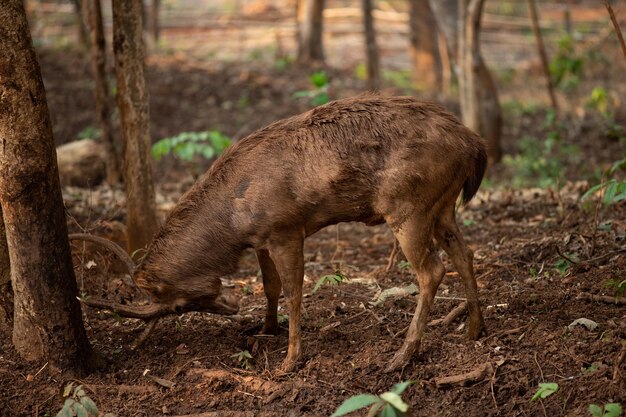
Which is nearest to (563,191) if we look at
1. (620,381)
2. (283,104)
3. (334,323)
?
(334,323)

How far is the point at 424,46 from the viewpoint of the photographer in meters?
19.7

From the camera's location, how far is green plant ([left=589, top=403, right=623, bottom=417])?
438 centimetres

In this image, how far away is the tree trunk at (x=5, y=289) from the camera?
233 inches

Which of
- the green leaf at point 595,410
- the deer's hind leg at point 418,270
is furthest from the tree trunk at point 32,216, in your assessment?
the green leaf at point 595,410

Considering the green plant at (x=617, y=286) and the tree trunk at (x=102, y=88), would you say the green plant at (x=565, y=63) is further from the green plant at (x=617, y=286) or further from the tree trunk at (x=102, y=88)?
the green plant at (x=617, y=286)

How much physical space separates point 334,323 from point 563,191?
4649 millimetres

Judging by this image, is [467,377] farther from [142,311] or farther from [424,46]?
[424,46]

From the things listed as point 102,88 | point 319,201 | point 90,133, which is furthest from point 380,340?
point 90,133

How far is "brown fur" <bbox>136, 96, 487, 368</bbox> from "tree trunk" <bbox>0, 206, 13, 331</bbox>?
1.00 m

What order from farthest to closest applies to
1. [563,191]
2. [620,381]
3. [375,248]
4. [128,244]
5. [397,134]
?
[563,191], [375,248], [128,244], [397,134], [620,381]

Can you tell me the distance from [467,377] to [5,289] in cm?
336

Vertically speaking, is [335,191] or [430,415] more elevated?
[335,191]

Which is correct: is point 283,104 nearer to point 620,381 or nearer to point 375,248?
point 375,248

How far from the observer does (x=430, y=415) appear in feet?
16.3
